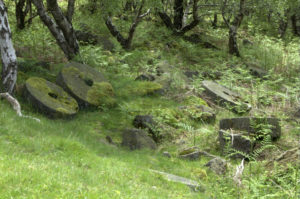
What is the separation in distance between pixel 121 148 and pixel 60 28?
7.06 metres

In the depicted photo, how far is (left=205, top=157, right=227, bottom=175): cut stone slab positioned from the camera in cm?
793

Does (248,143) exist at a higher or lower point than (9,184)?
lower

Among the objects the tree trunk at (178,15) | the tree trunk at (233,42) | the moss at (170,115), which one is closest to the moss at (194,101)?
the moss at (170,115)

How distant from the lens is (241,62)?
20.4 metres

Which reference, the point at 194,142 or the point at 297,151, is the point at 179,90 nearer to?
the point at 194,142

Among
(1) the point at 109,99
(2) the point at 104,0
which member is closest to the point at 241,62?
(2) the point at 104,0

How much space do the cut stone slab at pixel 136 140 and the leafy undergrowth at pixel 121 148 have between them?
257 millimetres

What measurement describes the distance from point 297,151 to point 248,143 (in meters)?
1.99

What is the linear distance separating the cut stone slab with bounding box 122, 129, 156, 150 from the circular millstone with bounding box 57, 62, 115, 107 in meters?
2.55

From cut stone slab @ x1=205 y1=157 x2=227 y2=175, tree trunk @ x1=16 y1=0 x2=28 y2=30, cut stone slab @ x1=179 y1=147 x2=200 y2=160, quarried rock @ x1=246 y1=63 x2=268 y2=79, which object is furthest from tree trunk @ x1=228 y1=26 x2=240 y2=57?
cut stone slab @ x1=205 y1=157 x2=227 y2=175

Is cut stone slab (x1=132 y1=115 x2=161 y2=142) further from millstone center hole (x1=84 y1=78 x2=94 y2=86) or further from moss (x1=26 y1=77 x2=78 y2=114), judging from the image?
millstone center hole (x1=84 y1=78 x2=94 y2=86)

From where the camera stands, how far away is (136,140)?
359 inches

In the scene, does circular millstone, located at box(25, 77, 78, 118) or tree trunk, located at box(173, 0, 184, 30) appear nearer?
circular millstone, located at box(25, 77, 78, 118)

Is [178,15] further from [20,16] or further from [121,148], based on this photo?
[121,148]
